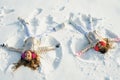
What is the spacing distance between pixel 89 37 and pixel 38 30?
1.16 metres

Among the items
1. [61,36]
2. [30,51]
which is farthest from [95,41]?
[30,51]

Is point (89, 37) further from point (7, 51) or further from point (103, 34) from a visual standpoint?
point (7, 51)

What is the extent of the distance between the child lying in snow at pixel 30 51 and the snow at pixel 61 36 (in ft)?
0.31

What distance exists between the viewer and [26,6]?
301 inches

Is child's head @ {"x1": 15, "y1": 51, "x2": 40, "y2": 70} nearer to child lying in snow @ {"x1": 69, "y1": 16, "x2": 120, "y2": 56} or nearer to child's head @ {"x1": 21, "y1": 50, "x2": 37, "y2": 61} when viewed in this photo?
child's head @ {"x1": 21, "y1": 50, "x2": 37, "y2": 61}

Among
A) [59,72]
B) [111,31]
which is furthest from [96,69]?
[111,31]

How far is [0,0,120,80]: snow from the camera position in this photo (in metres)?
6.09

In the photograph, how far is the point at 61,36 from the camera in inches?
271

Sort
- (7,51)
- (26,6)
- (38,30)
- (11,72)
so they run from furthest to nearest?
(26,6), (38,30), (7,51), (11,72)

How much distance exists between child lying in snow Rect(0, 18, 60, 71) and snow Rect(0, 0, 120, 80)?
95 mm

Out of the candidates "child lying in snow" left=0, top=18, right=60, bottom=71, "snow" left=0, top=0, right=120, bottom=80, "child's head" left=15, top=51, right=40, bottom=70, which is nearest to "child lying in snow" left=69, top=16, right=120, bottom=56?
"snow" left=0, top=0, right=120, bottom=80

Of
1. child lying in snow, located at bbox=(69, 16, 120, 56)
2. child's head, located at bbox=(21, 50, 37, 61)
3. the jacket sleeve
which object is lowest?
child lying in snow, located at bbox=(69, 16, 120, 56)

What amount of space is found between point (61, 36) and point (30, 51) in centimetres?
89

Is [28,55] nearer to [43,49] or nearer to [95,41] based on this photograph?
[43,49]
